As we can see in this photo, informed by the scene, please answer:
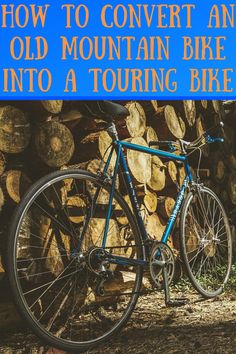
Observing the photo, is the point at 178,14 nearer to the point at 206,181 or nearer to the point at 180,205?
the point at 180,205

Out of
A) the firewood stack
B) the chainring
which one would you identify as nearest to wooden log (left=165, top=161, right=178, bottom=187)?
the firewood stack

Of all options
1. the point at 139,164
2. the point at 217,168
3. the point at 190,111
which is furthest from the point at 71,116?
the point at 217,168

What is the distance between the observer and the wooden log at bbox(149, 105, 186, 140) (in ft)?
11.9

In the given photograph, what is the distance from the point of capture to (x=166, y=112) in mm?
3641

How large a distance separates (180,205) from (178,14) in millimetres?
1223

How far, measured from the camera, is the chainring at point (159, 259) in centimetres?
255

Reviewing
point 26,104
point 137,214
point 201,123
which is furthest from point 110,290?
point 201,123

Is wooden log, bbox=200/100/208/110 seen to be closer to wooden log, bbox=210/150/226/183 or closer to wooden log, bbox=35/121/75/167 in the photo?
wooden log, bbox=210/150/226/183

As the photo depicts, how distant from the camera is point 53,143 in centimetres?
254

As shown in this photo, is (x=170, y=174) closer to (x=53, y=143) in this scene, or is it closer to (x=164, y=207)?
(x=164, y=207)

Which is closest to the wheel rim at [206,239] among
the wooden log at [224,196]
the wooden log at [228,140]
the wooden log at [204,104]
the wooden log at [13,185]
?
the wooden log at [224,196]

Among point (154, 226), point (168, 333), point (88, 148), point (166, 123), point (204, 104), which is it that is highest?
point (204, 104)

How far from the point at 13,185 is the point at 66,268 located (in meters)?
0.52

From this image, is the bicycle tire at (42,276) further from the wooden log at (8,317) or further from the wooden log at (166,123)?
the wooden log at (166,123)
